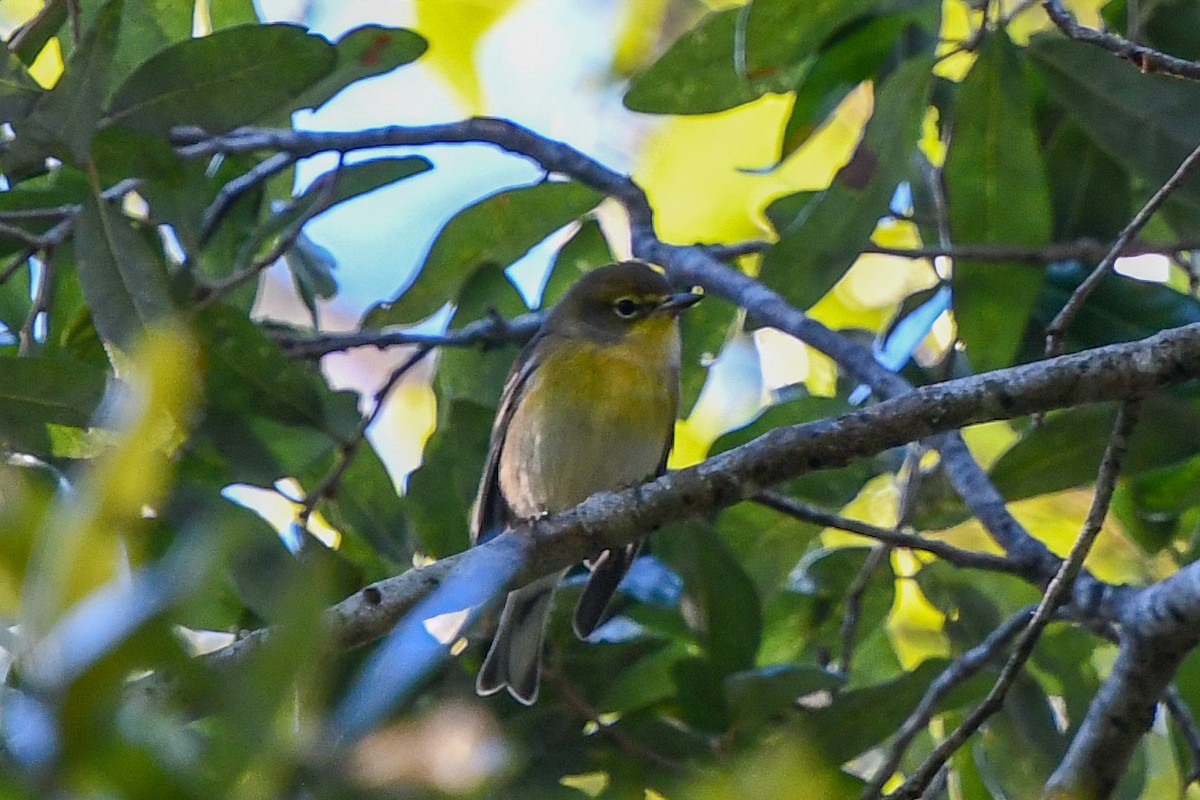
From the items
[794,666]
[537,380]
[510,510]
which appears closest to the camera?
[794,666]

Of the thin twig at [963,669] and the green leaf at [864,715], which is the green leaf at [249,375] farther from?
the thin twig at [963,669]

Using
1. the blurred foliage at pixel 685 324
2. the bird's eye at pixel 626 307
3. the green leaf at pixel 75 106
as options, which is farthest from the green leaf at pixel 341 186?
the bird's eye at pixel 626 307

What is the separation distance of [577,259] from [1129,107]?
163 cm

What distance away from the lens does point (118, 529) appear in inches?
28.6

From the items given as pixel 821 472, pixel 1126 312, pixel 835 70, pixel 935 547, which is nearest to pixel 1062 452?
pixel 1126 312

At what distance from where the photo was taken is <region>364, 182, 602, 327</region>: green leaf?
3998 millimetres

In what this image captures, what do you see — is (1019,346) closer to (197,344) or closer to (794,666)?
(794,666)

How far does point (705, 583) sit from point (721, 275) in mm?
823

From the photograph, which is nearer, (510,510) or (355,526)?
(355,526)

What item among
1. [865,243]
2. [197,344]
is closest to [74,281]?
[197,344]

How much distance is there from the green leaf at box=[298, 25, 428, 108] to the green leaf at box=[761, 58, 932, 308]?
1.01m

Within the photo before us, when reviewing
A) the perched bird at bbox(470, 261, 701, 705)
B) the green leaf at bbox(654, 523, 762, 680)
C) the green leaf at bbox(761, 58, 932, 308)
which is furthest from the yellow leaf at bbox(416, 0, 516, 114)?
the green leaf at bbox(654, 523, 762, 680)

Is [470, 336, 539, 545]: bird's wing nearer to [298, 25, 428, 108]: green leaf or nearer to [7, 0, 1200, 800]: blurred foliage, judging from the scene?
[7, 0, 1200, 800]: blurred foliage

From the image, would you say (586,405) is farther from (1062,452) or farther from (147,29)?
(147,29)
